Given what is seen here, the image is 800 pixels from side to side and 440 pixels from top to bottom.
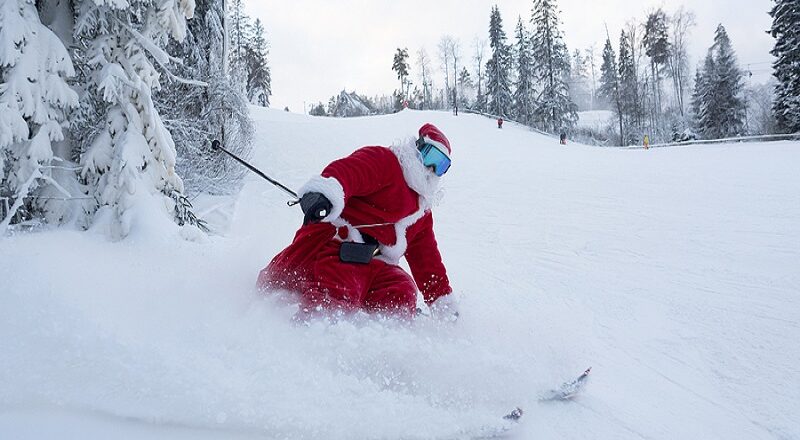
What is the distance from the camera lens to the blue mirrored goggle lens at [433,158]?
9.46ft

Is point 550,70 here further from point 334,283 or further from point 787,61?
point 334,283

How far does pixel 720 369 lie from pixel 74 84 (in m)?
6.43

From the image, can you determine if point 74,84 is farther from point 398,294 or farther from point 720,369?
point 720,369

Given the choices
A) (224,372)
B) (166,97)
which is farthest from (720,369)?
(166,97)

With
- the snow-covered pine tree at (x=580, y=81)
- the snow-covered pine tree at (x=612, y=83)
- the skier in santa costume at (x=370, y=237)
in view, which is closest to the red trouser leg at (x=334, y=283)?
the skier in santa costume at (x=370, y=237)

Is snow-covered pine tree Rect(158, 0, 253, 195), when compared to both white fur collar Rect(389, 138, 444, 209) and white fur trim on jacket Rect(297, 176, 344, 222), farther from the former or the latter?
white fur trim on jacket Rect(297, 176, 344, 222)

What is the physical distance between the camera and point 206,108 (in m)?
10.9

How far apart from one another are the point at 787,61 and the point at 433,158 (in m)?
31.4

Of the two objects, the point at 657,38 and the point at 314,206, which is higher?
the point at 657,38

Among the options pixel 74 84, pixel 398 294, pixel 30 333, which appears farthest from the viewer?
pixel 74 84

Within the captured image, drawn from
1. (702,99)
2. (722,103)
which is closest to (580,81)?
(702,99)

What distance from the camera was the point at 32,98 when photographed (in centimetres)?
443

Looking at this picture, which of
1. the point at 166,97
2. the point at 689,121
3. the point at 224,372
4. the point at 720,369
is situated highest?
the point at 689,121

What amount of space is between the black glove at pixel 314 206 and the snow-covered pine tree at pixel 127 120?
321cm
